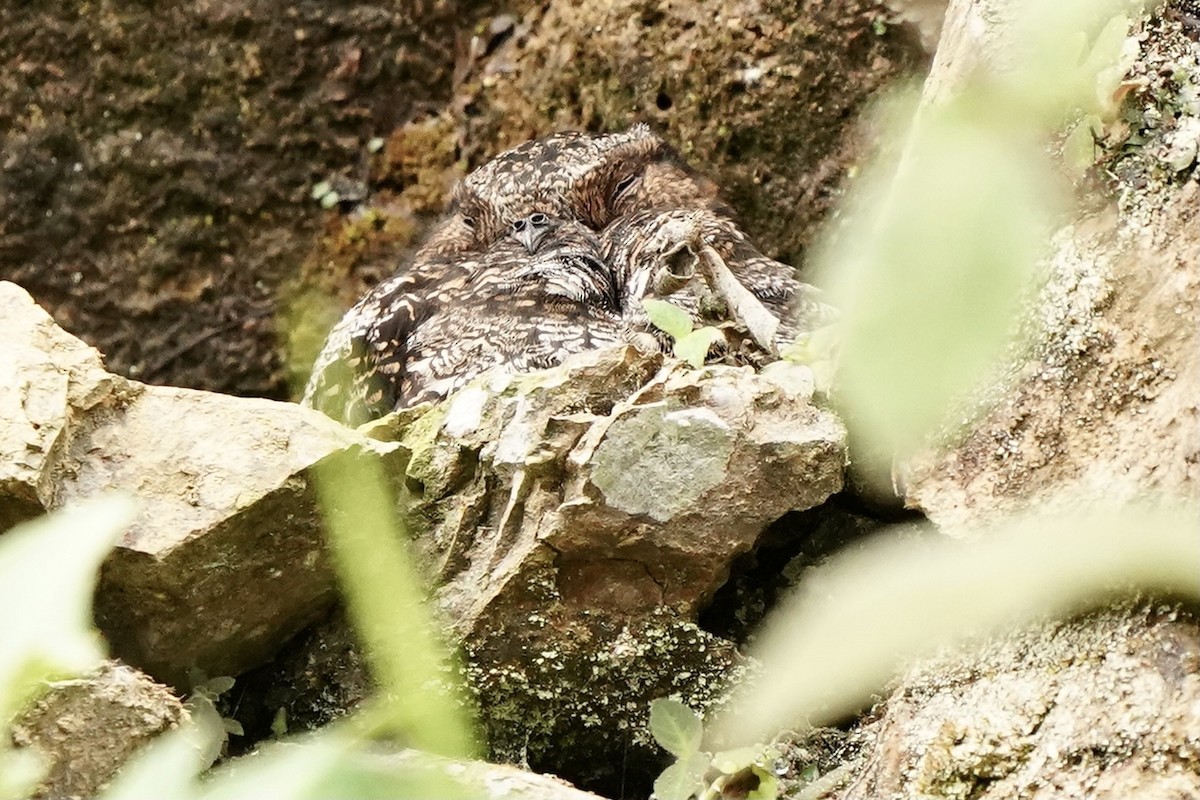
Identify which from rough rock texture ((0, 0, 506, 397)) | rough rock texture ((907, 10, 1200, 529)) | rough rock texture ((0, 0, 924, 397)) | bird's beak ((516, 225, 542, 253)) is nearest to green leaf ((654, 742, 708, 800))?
rough rock texture ((907, 10, 1200, 529))

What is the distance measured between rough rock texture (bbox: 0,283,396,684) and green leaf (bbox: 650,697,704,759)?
1.99 ft

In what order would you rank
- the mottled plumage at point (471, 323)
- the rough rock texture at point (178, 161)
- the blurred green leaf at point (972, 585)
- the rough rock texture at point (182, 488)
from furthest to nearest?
the rough rock texture at point (178, 161), the mottled plumage at point (471, 323), the rough rock texture at point (182, 488), the blurred green leaf at point (972, 585)

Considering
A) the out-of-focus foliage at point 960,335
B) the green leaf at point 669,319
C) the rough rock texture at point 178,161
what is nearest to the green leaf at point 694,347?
the green leaf at point 669,319

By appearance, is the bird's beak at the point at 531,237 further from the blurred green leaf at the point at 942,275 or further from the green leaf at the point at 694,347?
the blurred green leaf at the point at 942,275

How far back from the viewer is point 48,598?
1.53 ft

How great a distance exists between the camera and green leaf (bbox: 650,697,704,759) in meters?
1.94

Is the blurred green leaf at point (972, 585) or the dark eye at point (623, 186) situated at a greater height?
the dark eye at point (623, 186)

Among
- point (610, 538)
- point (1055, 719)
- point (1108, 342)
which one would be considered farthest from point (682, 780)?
point (1108, 342)

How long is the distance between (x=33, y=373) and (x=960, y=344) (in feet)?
5.66

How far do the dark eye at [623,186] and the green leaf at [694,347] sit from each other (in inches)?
69.1

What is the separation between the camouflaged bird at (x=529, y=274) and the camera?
10.2 ft

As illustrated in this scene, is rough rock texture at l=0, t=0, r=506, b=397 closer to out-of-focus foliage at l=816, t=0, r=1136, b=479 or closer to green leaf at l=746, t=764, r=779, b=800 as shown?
green leaf at l=746, t=764, r=779, b=800

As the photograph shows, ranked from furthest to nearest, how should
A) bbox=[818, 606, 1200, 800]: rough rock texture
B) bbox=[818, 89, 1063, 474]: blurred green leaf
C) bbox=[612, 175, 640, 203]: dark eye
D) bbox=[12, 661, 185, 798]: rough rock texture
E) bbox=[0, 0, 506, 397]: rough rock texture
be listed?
bbox=[0, 0, 506, 397]: rough rock texture
bbox=[612, 175, 640, 203]: dark eye
bbox=[12, 661, 185, 798]: rough rock texture
bbox=[818, 606, 1200, 800]: rough rock texture
bbox=[818, 89, 1063, 474]: blurred green leaf

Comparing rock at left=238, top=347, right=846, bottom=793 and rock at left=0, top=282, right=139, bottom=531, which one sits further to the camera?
rock at left=238, top=347, right=846, bottom=793
